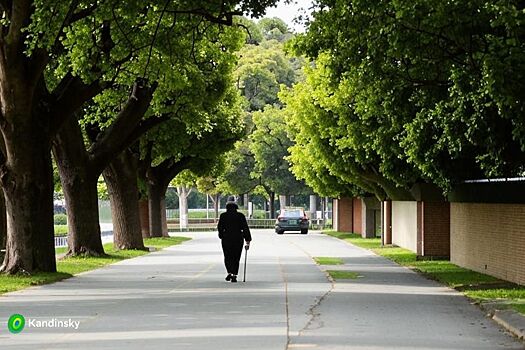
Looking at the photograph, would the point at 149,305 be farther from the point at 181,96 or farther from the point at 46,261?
the point at 181,96

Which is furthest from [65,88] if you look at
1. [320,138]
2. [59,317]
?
[320,138]

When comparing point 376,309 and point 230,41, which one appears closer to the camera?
point 376,309

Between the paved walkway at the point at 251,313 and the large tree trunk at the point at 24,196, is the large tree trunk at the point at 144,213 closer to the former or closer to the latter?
the paved walkway at the point at 251,313

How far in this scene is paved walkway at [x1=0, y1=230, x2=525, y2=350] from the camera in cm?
1359

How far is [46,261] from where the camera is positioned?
2697cm

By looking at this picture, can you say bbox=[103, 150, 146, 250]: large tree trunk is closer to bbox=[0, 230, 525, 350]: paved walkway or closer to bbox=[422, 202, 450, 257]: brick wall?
bbox=[422, 202, 450, 257]: brick wall

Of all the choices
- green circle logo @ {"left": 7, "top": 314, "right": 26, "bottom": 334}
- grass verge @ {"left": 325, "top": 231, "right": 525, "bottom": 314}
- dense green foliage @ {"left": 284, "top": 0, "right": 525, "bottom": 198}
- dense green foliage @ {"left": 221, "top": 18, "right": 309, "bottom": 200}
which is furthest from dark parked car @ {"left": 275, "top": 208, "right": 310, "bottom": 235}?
green circle logo @ {"left": 7, "top": 314, "right": 26, "bottom": 334}

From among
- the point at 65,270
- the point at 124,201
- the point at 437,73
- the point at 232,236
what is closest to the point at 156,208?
the point at 124,201

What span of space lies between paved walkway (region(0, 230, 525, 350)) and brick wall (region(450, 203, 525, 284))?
5.45 feet

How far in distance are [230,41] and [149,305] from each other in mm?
16790

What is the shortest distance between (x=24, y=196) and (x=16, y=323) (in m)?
11.3

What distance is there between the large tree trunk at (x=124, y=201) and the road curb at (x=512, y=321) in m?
28.2

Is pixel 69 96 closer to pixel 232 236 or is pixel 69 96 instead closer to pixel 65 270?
pixel 65 270

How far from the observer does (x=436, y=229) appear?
3697 cm
